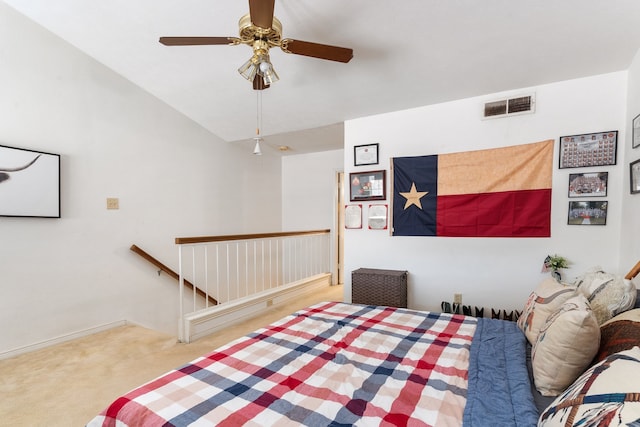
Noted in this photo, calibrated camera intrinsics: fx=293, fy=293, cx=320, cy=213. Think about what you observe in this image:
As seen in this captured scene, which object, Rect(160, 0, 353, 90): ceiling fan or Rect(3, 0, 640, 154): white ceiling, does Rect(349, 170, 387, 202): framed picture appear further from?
Rect(160, 0, 353, 90): ceiling fan

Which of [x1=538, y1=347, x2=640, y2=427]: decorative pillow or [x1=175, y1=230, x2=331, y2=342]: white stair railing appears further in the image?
[x1=175, y1=230, x2=331, y2=342]: white stair railing

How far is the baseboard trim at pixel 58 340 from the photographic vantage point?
246 centimetres

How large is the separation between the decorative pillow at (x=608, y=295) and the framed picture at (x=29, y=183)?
400 cm

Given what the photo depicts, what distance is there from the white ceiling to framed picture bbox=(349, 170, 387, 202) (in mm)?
706

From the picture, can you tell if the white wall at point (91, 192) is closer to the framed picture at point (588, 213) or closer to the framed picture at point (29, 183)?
the framed picture at point (29, 183)

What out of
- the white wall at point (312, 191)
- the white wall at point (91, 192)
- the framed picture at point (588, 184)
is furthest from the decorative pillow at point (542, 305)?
the white wall at point (91, 192)

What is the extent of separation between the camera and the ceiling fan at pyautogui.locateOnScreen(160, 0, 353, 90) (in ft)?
5.49

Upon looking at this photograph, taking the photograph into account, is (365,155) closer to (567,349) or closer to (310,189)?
(310,189)

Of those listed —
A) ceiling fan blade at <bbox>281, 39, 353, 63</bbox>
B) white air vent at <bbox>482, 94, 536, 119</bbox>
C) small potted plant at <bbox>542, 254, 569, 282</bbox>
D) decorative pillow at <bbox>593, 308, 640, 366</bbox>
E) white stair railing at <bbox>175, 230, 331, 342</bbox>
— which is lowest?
white stair railing at <bbox>175, 230, 331, 342</bbox>

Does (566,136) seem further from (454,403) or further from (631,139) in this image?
(454,403)

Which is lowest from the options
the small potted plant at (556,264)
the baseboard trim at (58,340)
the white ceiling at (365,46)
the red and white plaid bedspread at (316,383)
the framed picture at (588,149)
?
the baseboard trim at (58,340)

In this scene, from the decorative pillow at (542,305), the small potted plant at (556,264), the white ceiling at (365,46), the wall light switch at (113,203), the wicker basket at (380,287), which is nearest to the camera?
the decorative pillow at (542,305)

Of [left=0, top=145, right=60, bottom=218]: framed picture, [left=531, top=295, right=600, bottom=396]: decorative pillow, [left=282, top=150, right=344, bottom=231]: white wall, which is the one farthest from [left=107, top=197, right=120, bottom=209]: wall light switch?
[left=531, top=295, right=600, bottom=396]: decorative pillow

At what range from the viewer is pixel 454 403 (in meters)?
0.99
